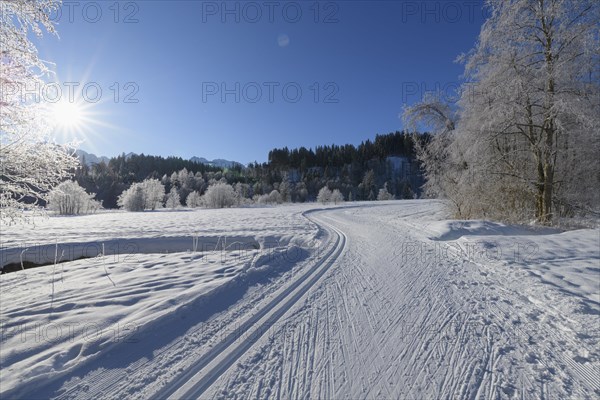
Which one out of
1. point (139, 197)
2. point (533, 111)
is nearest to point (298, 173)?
point (139, 197)

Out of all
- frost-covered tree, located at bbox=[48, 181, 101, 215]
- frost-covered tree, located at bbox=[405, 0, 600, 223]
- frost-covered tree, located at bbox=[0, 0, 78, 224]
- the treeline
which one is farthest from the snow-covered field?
the treeline

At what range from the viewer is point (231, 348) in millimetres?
3080

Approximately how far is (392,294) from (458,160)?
35.7 feet

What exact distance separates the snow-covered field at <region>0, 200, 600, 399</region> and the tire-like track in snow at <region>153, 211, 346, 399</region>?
0.06 ft

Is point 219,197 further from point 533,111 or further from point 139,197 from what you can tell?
point 533,111

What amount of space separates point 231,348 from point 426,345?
2269mm

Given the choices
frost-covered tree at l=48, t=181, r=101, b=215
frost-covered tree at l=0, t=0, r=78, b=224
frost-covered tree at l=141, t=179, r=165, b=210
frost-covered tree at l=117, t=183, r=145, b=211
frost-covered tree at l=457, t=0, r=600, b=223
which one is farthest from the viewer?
frost-covered tree at l=141, t=179, r=165, b=210

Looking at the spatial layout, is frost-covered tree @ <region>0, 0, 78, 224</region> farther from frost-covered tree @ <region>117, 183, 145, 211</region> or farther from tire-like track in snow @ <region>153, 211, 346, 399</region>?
frost-covered tree @ <region>117, 183, 145, 211</region>

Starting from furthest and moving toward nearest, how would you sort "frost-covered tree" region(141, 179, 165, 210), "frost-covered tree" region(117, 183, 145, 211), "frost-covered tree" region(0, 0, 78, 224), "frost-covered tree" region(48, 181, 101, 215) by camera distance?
"frost-covered tree" region(141, 179, 165, 210) → "frost-covered tree" region(117, 183, 145, 211) → "frost-covered tree" region(48, 181, 101, 215) → "frost-covered tree" region(0, 0, 78, 224)

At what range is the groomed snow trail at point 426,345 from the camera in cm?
245

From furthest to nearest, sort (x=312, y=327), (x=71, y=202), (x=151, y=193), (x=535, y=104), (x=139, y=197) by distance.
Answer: (x=151, y=193), (x=139, y=197), (x=71, y=202), (x=535, y=104), (x=312, y=327)

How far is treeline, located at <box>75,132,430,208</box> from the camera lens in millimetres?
84188

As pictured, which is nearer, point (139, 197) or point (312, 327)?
point (312, 327)

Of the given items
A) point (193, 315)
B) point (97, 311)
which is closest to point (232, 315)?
point (193, 315)
